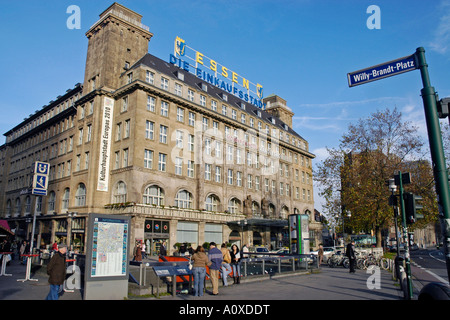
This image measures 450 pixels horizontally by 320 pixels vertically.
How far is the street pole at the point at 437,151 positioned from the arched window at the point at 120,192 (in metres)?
34.6

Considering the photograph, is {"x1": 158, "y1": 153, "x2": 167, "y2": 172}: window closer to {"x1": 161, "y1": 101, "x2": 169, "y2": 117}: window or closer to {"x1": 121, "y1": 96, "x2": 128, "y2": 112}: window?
{"x1": 161, "y1": 101, "x2": 169, "y2": 117}: window

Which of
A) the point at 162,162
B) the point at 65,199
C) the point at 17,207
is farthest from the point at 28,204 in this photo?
the point at 162,162

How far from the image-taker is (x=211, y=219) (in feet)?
144

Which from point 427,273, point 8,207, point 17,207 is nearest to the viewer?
point 427,273

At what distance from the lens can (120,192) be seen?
128 ft

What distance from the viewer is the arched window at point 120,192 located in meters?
38.1

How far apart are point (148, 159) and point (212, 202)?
40.6ft

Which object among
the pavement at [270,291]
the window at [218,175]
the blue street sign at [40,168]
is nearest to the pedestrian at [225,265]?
the pavement at [270,291]

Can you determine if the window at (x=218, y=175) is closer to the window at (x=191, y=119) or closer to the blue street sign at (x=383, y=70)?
the window at (x=191, y=119)

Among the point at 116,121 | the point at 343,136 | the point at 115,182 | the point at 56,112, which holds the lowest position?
the point at 115,182

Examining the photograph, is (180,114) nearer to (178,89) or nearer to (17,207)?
(178,89)

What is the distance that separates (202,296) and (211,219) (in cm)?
3209
